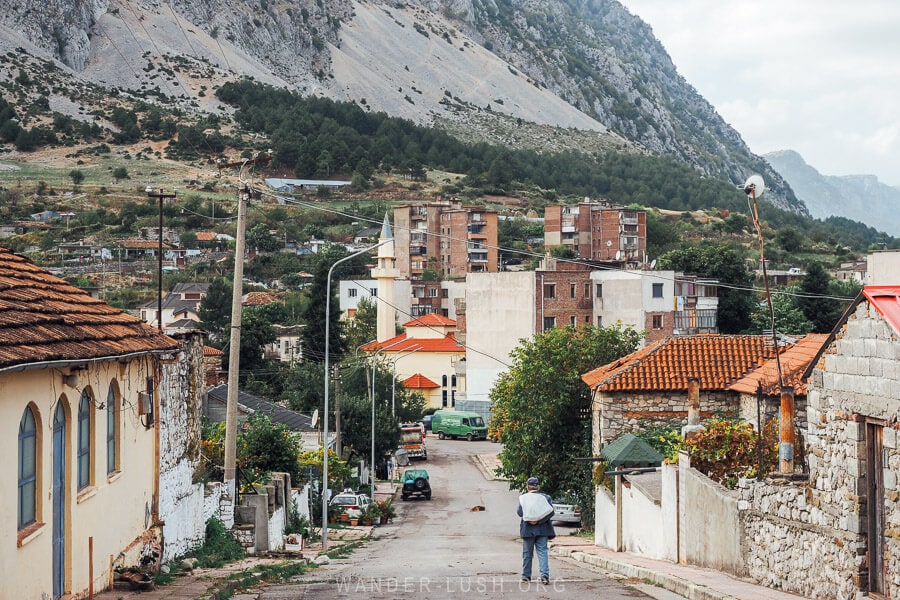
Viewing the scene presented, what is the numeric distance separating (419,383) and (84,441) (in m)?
74.3

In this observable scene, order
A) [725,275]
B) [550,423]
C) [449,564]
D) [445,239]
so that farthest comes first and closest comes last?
[445,239] → [725,275] → [550,423] → [449,564]

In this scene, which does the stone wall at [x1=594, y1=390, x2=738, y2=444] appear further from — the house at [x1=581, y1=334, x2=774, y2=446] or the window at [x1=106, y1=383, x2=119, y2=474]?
the window at [x1=106, y1=383, x2=119, y2=474]

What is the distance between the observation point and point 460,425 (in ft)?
249

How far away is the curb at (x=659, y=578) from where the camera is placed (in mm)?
12047

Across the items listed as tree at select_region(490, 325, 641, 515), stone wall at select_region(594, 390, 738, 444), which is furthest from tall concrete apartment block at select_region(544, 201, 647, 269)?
stone wall at select_region(594, 390, 738, 444)

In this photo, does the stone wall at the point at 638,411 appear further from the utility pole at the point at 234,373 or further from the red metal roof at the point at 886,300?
the red metal roof at the point at 886,300

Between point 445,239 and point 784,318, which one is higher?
point 445,239

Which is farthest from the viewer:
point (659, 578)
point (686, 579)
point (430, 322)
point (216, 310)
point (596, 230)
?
point (596, 230)

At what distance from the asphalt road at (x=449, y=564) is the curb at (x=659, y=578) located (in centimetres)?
41

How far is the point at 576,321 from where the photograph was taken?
74875 mm

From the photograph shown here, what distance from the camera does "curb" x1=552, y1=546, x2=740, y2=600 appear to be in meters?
12.0

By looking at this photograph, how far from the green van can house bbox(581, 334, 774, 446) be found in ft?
149

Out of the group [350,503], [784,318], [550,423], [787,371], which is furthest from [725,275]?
[787,371]

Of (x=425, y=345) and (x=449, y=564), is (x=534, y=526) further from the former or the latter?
(x=425, y=345)
